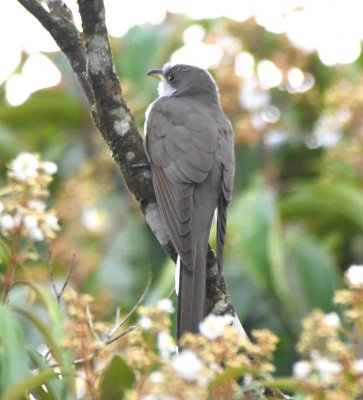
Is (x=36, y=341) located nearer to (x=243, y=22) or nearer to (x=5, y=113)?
(x=5, y=113)

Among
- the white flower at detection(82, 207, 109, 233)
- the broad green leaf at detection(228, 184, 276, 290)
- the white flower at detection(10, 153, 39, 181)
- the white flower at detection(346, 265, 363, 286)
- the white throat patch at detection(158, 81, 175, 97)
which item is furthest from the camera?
the white flower at detection(82, 207, 109, 233)

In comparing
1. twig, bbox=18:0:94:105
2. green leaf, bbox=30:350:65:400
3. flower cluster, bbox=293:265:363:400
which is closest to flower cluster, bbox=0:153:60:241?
twig, bbox=18:0:94:105

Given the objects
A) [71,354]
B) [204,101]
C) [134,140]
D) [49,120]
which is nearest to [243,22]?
[49,120]

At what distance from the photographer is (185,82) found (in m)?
6.94

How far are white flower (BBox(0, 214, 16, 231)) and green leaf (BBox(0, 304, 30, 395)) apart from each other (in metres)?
0.53

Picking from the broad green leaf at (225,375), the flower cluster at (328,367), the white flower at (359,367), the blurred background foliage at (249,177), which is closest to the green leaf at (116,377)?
the broad green leaf at (225,375)

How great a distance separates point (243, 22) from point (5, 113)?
7.05 ft

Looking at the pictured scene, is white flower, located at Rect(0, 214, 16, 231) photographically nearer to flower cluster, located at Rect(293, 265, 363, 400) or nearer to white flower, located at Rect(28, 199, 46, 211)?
white flower, located at Rect(28, 199, 46, 211)

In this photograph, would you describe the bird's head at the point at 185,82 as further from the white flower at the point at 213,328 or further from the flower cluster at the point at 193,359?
the white flower at the point at 213,328

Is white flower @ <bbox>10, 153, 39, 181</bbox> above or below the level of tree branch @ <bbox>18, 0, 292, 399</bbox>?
below

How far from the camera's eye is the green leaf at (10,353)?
12.3ft

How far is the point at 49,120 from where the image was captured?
9.55 metres

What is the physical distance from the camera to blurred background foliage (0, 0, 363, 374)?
25.4ft

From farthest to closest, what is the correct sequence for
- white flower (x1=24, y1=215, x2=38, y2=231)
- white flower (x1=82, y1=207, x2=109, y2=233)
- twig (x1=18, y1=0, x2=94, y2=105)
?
white flower (x1=82, y1=207, x2=109, y2=233)
twig (x1=18, y1=0, x2=94, y2=105)
white flower (x1=24, y1=215, x2=38, y2=231)
